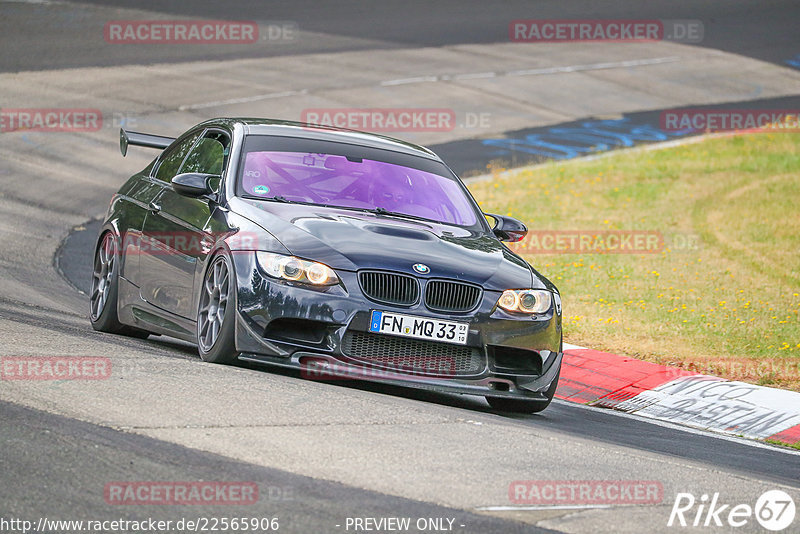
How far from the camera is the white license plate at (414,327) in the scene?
7.69 m

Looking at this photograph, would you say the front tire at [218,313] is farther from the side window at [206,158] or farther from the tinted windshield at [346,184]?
the side window at [206,158]

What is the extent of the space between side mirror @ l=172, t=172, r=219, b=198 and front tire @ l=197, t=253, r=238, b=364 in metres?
0.60

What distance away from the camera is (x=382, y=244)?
314 inches

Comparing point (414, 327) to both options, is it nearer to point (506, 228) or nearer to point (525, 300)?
point (525, 300)

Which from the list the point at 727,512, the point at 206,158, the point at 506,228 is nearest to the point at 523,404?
the point at 506,228

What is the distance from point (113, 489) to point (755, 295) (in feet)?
35.2

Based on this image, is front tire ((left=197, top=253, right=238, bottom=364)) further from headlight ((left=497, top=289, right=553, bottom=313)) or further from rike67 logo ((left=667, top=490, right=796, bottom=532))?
rike67 logo ((left=667, top=490, right=796, bottom=532))

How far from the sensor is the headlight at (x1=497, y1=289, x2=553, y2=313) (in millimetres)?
8086

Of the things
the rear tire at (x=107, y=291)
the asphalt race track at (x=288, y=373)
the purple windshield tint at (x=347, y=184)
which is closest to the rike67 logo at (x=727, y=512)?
the asphalt race track at (x=288, y=373)

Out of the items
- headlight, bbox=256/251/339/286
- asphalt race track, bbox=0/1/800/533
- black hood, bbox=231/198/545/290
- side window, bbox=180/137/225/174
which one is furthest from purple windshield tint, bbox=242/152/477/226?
asphalt race track, bbox=0/1/800/533

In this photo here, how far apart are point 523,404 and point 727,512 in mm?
2778

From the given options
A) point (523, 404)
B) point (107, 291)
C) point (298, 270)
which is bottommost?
point (523, 404)

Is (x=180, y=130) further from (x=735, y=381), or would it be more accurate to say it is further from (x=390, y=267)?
(x=390, y=267)

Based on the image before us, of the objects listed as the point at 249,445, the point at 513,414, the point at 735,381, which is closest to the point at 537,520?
the point at 249,445
